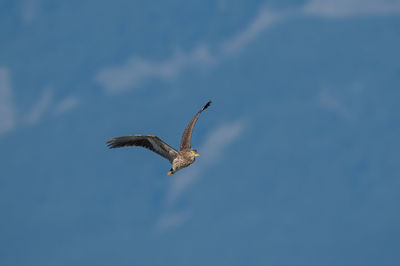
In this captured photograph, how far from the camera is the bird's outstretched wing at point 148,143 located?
36.9m

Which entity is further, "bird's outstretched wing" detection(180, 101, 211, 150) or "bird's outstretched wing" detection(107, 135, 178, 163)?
"bird's outstretched wing" detection(180, 101, 211, 150)

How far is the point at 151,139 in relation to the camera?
37125 millimetres

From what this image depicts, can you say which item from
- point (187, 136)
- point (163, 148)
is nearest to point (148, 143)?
point (163, 148)

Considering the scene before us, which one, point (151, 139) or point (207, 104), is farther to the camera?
point (207, 104)

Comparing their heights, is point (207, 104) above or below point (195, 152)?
above

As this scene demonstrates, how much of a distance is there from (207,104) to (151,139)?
14.5 ft

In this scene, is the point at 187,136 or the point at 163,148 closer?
the point at 163,148

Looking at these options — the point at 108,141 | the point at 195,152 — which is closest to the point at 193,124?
the point at 195,152

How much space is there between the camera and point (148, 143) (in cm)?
3766

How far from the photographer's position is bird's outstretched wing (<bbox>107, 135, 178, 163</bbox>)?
121ft

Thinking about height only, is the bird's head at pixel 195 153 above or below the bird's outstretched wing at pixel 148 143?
A: below

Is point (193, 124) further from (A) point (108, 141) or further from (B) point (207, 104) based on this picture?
(A) point (108, 141)

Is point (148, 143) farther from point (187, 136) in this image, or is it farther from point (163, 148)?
point (187, 136)

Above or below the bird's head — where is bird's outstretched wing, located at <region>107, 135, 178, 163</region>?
above
